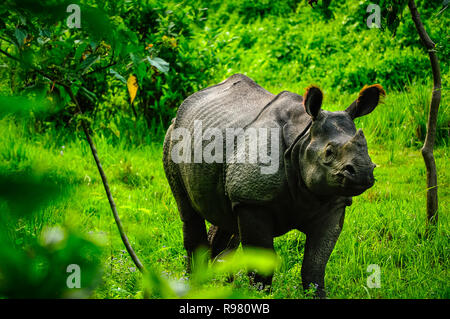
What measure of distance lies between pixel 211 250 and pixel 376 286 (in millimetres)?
1410

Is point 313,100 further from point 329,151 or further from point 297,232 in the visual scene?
point 297,232

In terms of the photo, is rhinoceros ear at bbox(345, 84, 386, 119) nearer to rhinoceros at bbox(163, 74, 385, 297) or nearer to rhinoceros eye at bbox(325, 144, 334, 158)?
rhinoceros at bbox(163, 74, 385, 297)

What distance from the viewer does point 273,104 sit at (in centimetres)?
370

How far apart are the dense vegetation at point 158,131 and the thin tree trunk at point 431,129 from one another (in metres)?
0.14

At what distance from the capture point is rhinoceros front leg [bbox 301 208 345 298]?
3.48 metres

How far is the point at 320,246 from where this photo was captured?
3480 millimetres

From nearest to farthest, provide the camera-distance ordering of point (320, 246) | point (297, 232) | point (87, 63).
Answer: point (87, 63) < point (320, 246) < point (297, 232)

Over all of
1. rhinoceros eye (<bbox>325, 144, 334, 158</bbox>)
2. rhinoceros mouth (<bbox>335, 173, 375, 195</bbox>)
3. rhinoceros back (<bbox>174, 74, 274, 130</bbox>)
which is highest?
rhinoceros back (<bbox>174, 74, 274, 130</bbox>)

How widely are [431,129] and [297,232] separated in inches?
55.5

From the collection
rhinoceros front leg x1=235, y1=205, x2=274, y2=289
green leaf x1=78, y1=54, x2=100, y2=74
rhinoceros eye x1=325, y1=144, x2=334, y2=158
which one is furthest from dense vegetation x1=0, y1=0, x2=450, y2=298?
rhinoceros eye x1=325, y1=144, x2=334, y2=158

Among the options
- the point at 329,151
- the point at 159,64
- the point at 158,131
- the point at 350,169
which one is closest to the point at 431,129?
the point at 329,151

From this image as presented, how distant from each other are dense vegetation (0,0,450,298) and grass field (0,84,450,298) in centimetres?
2

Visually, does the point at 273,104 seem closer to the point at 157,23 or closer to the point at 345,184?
the point at 345,184
